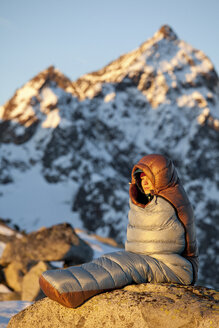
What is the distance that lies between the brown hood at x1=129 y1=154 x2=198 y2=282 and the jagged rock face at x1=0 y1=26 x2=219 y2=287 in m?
63.9

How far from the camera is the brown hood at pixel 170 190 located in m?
4.02

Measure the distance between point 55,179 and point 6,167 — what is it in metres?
11.2

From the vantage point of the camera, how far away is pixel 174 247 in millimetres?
3982

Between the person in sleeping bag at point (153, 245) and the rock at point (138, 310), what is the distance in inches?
6.4

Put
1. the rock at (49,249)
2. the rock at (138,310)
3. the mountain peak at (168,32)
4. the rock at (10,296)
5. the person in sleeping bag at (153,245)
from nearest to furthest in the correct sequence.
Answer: the rock at (138,310) → the person in sleeping bag at (153,245) → the rock at (10,296) → the rock at (49,249) → the mountain peak at (168,32)

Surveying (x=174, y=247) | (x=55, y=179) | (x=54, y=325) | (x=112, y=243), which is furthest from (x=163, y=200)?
(x=55, y=179)

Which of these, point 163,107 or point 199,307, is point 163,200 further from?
point 163,107

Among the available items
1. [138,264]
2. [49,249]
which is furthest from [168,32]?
[138,264]

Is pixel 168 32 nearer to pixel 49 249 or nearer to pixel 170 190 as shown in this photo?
pixel 49 249

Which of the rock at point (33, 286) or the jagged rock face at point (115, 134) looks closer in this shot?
the rock at point (33, 286)

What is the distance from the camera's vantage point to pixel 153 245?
3986 mm

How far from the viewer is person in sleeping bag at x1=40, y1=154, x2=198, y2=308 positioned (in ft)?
12.0

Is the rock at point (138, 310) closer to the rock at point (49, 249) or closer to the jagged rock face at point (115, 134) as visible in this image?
the rock at point (49, 249)

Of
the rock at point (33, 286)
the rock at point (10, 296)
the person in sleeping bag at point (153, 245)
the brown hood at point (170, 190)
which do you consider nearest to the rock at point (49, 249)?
the rock at point (10, 296)
